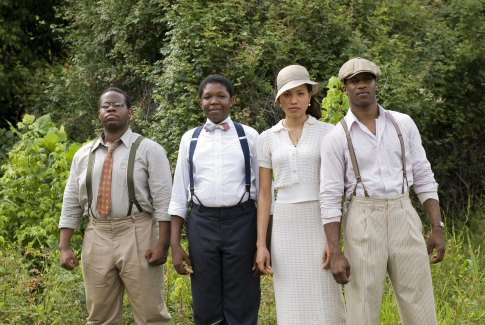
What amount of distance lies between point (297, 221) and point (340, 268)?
0.42 metres

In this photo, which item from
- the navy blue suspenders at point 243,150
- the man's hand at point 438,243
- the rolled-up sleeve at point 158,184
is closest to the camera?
the man's hand at point 438,243

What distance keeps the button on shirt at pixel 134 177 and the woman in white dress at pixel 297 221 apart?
68 cm

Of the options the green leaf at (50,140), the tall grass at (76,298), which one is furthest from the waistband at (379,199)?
the green leaf at (50,140)

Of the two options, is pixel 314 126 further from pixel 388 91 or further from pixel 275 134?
pixel 388 91

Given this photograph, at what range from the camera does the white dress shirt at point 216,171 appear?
388 cm

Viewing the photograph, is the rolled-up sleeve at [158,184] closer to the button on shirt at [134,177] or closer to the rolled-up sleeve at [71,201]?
the button on shirt at [134,177]

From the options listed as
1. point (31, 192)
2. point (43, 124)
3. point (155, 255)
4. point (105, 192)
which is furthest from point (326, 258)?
point (43, 124)

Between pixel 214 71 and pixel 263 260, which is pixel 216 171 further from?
pixel 214 71

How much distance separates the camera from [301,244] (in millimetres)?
3688

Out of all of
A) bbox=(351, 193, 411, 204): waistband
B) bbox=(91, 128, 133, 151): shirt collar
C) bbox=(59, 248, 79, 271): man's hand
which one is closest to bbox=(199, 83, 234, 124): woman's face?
bbox=(91, 128, 133, 151): shirt collar

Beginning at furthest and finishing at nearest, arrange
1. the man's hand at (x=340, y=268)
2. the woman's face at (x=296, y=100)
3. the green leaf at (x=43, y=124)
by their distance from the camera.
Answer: the green leaf at (x=43, y=124), the woman's face at (x=296, y=100), the man's hand at (x=340, y=268)

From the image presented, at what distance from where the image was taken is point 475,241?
318 inches

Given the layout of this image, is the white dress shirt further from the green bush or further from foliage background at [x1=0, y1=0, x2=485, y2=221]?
foliage background at [x1=0, y1=0, x2=485, y2=221]

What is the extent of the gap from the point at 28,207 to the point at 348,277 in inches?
161
